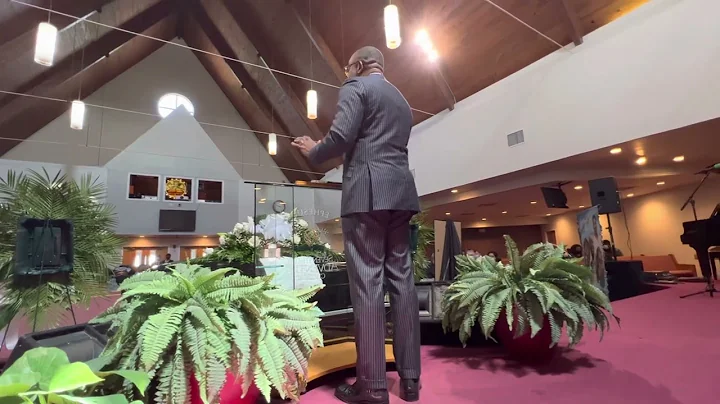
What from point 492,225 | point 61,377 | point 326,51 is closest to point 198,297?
point 61,377

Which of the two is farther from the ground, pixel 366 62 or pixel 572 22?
pixel 572 22

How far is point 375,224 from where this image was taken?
4.24 ft

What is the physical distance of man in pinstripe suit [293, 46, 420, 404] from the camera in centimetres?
124

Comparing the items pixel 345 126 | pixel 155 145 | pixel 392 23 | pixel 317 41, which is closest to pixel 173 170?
pixel 155 145

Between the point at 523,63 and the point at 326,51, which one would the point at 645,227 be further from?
the point at 326,51

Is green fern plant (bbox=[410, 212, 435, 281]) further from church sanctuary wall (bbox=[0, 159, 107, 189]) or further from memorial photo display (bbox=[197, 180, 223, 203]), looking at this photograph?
memorial photo display (bbox=[197, 180, 223, 203])

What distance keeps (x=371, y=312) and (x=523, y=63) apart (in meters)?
5.63

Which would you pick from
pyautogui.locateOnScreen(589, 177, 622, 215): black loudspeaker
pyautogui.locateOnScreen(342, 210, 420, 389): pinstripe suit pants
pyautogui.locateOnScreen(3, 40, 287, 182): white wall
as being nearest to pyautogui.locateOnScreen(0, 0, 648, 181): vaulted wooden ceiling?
pyautogui.locateOnScreen(3, 40, 287, 182): white wall

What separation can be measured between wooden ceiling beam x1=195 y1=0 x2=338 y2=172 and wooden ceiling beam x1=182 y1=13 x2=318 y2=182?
2.41 feet

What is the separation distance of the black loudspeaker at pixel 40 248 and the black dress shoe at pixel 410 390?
1491 mm

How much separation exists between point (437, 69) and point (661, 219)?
6675 mm

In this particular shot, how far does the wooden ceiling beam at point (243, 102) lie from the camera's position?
1118 centimetres

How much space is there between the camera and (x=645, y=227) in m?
8.82

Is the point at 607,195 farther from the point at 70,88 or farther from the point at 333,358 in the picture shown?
the point at 70,88
